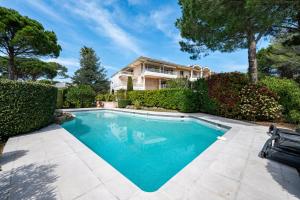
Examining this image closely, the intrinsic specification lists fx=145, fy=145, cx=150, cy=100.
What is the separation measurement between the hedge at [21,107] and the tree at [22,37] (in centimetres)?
894

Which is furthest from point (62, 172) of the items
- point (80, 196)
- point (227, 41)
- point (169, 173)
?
point (227, 41)

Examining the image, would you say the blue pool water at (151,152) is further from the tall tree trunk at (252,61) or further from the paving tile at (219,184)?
the tall tree trunk at (252,61)

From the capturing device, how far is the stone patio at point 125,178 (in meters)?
2.55

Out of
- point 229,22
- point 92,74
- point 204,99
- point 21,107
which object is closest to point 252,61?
point 204,99

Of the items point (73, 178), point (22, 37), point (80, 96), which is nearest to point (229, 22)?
point (73, 178)

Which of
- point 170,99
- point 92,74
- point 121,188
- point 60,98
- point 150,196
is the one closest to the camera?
point 150,196

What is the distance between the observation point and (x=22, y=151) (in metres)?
4.47

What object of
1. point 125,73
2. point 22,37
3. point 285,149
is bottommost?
point 285,149

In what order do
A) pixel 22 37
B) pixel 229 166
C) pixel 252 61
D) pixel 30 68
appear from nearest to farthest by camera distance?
pixel 229 166, pixel 252 61, pixel 22 37, pixel 30 68

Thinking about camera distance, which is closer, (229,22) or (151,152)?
(151,152)

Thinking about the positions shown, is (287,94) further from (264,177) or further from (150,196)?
(150,196)

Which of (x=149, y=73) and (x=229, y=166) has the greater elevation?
(x=149, y=73)

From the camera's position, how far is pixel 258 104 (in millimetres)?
9492

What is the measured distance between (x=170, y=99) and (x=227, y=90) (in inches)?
259
